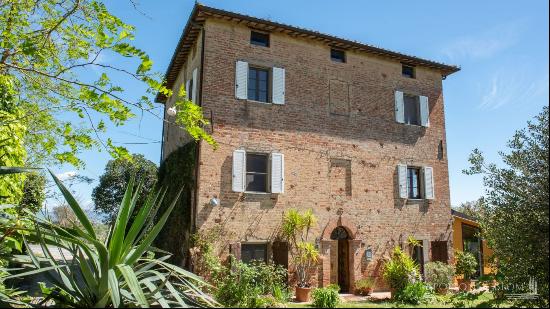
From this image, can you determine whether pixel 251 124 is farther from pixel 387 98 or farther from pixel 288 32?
pixel 387 98

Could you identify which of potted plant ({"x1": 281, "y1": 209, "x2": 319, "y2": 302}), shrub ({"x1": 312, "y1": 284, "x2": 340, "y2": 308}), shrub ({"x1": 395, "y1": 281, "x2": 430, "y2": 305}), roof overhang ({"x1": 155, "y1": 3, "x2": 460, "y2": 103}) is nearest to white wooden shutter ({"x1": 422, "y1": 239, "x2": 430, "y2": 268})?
shrub ({"x1": 395, "y1": 281, "x2": 430, "y2": 305})

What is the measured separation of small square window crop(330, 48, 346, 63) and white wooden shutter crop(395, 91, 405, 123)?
2.35m

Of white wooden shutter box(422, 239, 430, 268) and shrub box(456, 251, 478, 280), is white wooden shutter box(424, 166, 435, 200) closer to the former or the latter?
white wooden shutter box(422, 239, 430, 268)

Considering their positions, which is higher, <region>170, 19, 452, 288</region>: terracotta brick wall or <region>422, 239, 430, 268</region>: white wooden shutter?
<region>170, 19, 452, 288</region>: terracotta brick wall

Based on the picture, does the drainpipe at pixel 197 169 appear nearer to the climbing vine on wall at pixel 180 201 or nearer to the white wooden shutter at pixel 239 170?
the climbing vine on wall at pixel 180 201

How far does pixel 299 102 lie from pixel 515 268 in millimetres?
8225

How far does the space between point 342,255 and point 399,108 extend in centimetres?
560

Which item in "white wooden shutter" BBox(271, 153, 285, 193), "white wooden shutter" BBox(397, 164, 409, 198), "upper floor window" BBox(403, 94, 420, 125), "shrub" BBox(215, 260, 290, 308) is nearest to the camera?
"shrub" BBox(215, 260, 290, 308)

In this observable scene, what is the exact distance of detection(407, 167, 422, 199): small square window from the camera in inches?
580

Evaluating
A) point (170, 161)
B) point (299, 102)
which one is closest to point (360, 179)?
point (299, 102)

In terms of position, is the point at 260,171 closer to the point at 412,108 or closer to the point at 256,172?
the point at 256,172

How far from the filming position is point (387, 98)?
48.1 feet

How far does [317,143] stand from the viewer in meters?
13.0

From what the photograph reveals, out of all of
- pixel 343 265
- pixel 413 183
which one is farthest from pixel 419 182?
pixel 343 265
